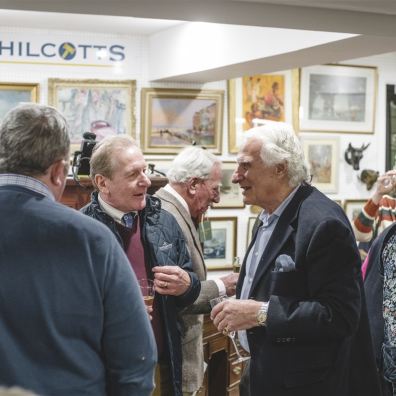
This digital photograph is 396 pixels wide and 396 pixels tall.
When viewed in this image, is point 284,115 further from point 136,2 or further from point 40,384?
point 40,384

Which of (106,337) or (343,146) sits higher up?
(343,146)

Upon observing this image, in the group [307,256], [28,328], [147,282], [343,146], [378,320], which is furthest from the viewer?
[343,146]

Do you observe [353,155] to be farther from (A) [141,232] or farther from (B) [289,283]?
(B) [289,283]

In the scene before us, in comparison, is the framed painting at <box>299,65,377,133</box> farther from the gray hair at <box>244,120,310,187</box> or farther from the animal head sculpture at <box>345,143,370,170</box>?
the gray hair at <box>244,120,310,187</box>

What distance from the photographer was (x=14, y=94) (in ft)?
18.9

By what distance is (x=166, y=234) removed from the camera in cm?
300

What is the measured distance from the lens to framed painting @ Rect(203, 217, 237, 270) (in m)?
6.38

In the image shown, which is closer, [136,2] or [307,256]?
[307,256]

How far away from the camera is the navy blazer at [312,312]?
7.79 ft

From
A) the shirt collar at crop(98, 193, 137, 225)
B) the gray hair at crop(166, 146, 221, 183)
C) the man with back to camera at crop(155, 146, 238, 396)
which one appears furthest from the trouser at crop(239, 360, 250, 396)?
the gray hair at crop(166, 146, 221, 183)

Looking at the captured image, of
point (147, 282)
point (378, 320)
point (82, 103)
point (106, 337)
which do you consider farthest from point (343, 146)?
point (106, 337)

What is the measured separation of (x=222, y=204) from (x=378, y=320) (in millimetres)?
3514

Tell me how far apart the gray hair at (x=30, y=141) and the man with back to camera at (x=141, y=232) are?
1.05m

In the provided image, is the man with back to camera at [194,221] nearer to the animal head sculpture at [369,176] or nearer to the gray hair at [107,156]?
the gray hair at [107,156]
